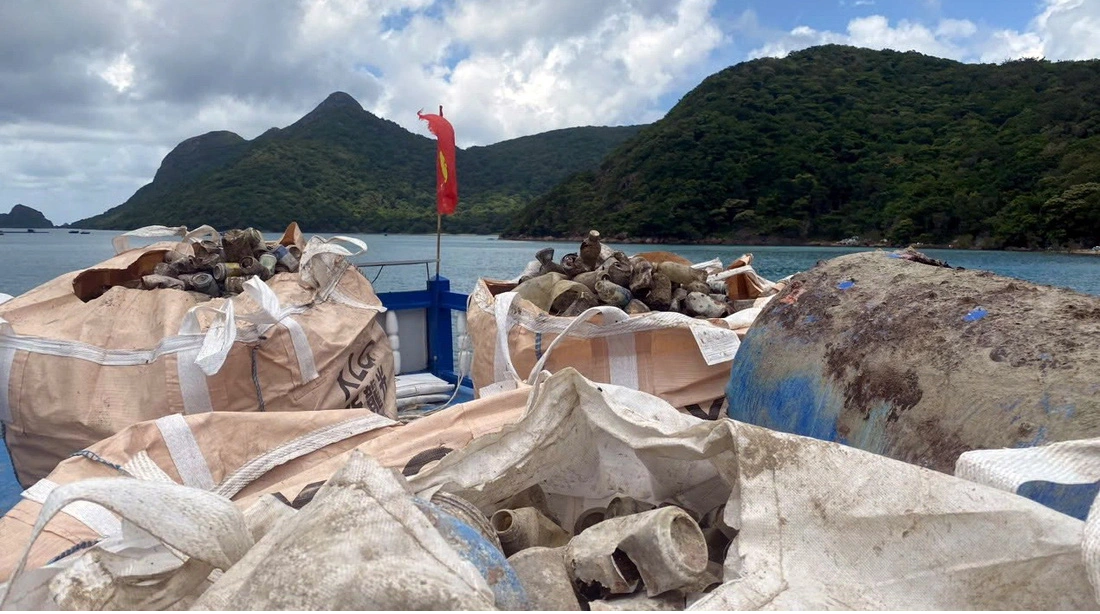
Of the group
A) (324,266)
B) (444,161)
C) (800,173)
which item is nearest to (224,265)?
(324,266)

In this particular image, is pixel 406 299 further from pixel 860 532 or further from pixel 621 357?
pixel 860 532

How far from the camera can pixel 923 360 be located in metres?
1.63

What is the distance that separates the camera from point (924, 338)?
1.68 m

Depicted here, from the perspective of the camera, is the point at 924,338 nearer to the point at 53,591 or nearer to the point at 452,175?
the point at 53,591

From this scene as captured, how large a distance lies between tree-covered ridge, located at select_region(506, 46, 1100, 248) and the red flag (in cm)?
3384

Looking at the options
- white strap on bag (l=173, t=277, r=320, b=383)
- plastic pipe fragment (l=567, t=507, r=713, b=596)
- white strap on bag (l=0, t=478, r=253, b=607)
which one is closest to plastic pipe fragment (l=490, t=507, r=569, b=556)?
plastic pipe fragment (l=567, t=507, r=713, b=596)

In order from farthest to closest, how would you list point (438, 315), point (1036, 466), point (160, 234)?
point (438, 315) < point (160, 234) < point (1036, 466)

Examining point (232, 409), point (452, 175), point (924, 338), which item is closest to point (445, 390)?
point (452, 175)

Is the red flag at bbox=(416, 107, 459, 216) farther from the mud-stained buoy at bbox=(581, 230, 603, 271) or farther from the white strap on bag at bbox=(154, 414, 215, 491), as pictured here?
the white strap on bag at bbox=(154, 414, 215, 491)

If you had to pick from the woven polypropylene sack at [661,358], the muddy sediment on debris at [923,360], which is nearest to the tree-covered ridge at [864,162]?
the woven polypropylene sack at [661,358]

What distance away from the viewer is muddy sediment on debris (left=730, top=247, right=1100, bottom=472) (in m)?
1.39

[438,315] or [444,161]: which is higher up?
[444,161]

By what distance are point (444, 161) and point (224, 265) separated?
1.62m

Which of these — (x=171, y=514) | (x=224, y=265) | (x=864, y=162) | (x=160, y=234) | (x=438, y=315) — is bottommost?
(x=438, y=315)
